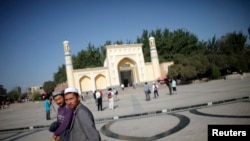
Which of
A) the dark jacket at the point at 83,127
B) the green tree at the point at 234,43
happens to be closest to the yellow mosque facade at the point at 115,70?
the green tree at the point at 234,43

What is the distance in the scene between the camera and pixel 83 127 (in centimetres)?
292

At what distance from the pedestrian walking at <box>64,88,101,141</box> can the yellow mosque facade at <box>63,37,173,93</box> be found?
34.9 meters

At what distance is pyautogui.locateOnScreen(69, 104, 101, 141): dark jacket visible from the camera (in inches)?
113

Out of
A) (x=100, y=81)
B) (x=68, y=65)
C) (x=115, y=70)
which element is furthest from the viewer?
(x=100, y=81)

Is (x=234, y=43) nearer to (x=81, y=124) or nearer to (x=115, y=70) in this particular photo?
(x=115, y=70)

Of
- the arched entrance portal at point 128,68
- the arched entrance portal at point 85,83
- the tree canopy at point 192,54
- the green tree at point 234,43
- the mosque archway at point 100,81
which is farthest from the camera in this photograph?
the green tree at point 234,43

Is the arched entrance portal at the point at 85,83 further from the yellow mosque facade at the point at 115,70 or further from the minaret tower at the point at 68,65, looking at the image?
the minaret tower at the point at 68,65

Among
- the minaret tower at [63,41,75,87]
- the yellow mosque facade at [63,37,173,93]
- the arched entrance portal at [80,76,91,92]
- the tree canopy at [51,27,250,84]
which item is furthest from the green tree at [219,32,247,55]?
the minaret tower at [63,41,75,87]

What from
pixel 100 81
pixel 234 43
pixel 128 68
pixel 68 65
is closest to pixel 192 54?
pixel 234 43

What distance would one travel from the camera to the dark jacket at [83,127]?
287 cm

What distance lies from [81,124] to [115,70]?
36.9m

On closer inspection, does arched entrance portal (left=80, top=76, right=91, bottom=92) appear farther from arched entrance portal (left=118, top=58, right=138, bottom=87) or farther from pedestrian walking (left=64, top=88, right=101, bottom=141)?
pedestrian walking (left=64, top=88, right=101, bottom=141)

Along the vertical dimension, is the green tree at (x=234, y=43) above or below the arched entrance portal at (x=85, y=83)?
above

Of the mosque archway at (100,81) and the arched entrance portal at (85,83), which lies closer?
the arched entrance portal at (85,83)
